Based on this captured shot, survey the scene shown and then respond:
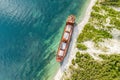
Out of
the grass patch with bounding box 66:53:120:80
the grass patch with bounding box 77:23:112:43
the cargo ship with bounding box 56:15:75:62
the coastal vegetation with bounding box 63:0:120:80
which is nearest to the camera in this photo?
the grass patch with bounding box 66:53:120:80

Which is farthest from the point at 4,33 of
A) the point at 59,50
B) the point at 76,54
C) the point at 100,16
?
the point at 100,16

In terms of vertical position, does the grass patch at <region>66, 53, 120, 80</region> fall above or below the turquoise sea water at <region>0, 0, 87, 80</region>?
below

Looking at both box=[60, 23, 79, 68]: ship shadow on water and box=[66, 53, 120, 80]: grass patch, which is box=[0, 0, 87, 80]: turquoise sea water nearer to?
box=[60, 23, 79, 68]: ship shadow on water

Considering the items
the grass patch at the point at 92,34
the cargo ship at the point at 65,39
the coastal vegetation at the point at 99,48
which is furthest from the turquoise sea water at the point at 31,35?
the grass patch at the point at 92,34

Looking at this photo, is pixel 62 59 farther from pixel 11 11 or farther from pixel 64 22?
pixel 11 11

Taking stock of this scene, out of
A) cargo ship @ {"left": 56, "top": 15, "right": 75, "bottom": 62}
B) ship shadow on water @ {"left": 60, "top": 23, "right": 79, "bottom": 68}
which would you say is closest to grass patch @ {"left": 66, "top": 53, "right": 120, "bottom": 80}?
ship shadow on water @ {"left": 60, "top": 23, "right": 79, "bottom": 68}

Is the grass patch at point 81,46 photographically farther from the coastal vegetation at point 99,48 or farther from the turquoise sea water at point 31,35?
the turquoise sea water at point 31,35
